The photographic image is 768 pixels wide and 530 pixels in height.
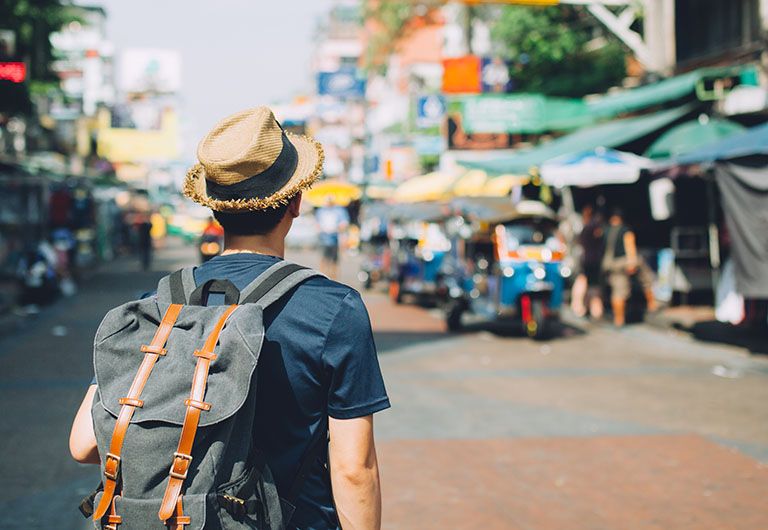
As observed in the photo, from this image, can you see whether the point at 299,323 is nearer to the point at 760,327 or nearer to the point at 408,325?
the point at 760,327

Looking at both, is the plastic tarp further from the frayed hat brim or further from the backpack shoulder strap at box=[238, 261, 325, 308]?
the backpack shoulder strap at box=[238, 261, 325, 308]

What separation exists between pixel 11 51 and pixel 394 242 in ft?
28.0

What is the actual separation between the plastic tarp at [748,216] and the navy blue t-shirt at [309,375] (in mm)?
10002

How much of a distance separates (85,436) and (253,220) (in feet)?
2.18

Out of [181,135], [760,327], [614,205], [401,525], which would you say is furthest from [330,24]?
[401,525]

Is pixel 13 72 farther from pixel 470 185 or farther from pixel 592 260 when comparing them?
pixel 592 260

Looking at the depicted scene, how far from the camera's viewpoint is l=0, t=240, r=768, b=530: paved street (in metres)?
5.46

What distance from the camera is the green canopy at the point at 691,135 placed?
47.9 feet

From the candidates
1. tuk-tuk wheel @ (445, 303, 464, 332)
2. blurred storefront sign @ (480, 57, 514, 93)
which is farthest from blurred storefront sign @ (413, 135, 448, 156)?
tuk-tuk wheel @ (445, 303, 464, 332)

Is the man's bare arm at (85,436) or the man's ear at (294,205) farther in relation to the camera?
the man's ear at (294,205)

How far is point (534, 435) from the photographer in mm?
7273

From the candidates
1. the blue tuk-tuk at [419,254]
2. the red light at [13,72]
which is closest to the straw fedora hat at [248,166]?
the red light at [13,72]

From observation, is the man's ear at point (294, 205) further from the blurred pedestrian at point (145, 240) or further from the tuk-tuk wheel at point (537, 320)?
the blurred pedestrian at point (145, 240)

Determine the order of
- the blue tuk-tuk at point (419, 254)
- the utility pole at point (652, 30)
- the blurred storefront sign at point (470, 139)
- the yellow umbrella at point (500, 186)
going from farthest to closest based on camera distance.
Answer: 1. the blurred storefront sign at point (470, 139)
2. the yellow umbrella at point (500, 186)
3. the utility pole at point (652, 30)
4. the blue tuk-tuk at point (419, 254)
